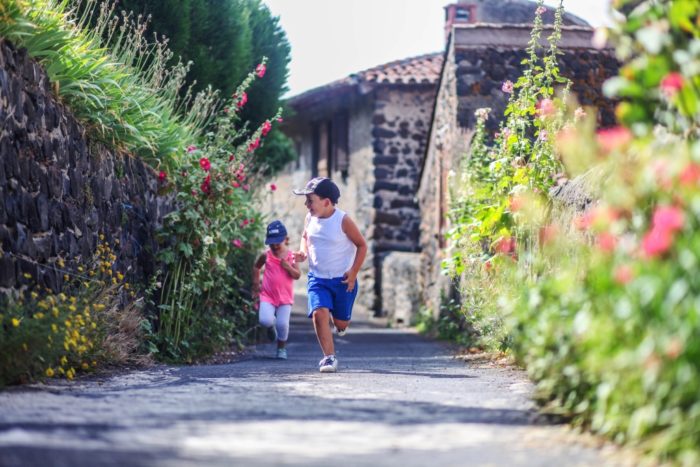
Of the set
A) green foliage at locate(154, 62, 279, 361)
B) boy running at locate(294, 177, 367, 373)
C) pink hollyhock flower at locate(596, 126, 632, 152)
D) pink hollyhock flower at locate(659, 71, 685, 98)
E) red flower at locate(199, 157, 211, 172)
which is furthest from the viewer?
red flower at locate(199, 157, 211, 172)

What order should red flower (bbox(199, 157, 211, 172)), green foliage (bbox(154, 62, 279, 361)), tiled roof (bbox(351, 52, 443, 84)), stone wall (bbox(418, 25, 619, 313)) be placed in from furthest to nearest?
tiled roof (bbox(351, 52, 443, 84))
stone wall (bbox(418, 25, 619, 313))
red flower (bbox(199, 157, 211, 172))
green foliage (bbox(154, 62, 279, 361))

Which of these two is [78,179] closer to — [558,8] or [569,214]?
[569,214]

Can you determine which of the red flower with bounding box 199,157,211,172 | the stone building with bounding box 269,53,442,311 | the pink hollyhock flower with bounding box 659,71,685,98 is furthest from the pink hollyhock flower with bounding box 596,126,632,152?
the stone building with bounding box 269,53,442,311

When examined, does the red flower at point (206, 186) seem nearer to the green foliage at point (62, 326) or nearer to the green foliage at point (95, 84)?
the green foliage at point (95, 84)

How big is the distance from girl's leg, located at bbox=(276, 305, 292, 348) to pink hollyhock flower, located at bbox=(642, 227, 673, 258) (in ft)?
22.9

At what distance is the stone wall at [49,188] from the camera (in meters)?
6.84

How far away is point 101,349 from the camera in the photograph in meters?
7.62

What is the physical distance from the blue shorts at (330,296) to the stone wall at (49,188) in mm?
1618

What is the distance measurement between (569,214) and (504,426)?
3.25m

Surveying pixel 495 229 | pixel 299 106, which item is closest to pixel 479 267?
pixel 495 229

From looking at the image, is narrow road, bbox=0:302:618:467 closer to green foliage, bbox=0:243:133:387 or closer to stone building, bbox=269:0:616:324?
green foliage, bbox=0:243:133:387

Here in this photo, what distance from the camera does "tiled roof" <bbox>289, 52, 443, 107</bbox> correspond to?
22.5 m

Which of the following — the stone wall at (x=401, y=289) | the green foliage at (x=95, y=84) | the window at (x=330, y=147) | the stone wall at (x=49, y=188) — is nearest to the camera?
the stone wall at (x=49, y=188)

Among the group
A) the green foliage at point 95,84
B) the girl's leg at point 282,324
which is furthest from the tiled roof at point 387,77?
the green foliage at point 95,84
